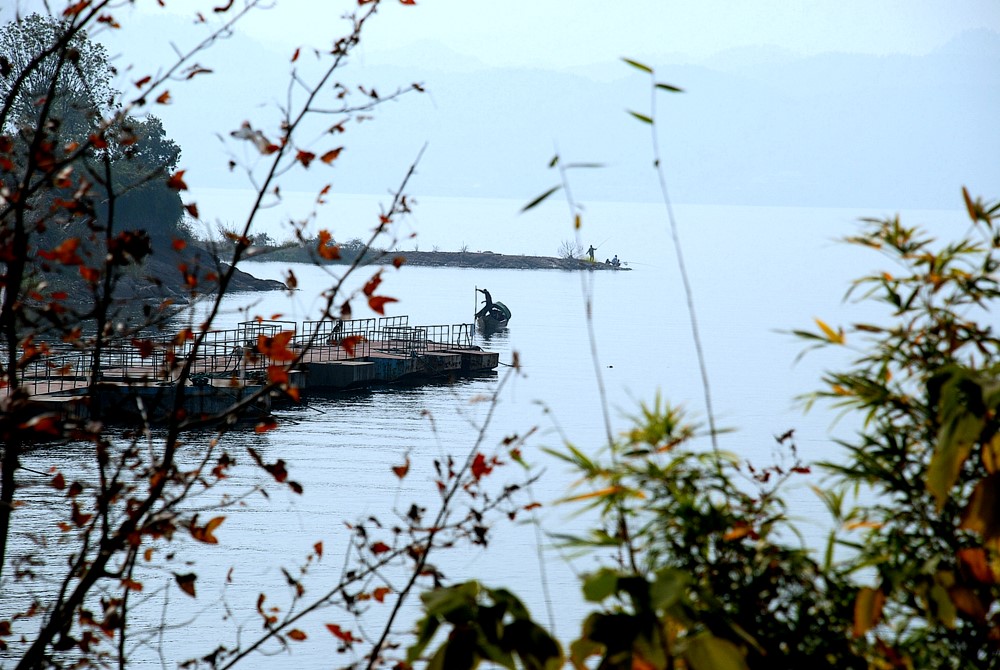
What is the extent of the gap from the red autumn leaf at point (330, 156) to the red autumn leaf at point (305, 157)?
42 millimetres

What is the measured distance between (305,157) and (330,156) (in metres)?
0.10

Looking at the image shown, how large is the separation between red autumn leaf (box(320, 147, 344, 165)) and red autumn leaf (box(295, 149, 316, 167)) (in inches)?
1.6

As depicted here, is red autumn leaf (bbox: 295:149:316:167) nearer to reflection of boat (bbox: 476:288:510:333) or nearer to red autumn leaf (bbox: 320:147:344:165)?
red autumn leaf (bbox: 320:147:344:165)

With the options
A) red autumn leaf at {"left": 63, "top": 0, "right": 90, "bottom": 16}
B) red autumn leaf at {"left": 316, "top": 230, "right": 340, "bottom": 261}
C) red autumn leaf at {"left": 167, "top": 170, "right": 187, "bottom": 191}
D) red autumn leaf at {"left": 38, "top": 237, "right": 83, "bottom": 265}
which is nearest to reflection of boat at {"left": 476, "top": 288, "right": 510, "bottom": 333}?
red autumn leaf at {"left": 316, "top": 230, "right": 340, "bottom": 261}

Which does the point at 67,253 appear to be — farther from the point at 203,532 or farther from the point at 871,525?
the point at 871,525

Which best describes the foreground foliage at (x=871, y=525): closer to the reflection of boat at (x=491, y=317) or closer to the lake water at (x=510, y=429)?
the lake water at (x=510, y=429)

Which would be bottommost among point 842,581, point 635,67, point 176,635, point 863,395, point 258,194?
point 176,635

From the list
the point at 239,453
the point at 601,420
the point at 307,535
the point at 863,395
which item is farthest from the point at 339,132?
the point at 601,420

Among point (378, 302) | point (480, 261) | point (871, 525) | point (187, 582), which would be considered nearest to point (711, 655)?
point (871, 525)

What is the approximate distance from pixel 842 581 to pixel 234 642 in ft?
52.0

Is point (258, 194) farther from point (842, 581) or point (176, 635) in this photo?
point (176, 635)

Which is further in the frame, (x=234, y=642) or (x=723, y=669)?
(x=234, y=642)

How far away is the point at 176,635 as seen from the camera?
17641 millimetres

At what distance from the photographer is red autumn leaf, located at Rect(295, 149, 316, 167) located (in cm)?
395
